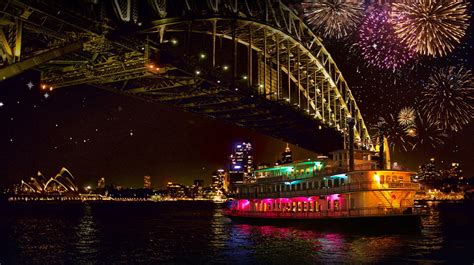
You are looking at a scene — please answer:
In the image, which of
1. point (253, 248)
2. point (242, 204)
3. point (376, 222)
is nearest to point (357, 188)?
point (376, 222)

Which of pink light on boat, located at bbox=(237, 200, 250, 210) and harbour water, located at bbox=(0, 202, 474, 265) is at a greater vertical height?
pink light on boat, located at bbox=(237, 200, 250, 210)

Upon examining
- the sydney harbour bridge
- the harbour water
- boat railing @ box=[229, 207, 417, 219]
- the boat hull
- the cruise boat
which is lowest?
the harbour water

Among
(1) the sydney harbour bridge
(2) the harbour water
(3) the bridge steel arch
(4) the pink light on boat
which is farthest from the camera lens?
(4) the pink light on boat

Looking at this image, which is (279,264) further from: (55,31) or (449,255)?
(55,31)

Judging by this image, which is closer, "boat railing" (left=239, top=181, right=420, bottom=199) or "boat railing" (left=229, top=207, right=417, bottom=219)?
"boat railing" (left=229, top=207, right=417, bottom=219)

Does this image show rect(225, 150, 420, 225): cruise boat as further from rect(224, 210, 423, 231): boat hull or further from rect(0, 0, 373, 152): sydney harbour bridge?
rect(0, 0, 373, 152): sydney harbour bridge

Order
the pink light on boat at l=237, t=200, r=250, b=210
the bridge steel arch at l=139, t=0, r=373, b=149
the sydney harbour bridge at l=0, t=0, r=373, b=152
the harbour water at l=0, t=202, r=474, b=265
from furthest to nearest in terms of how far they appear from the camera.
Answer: the pink light on boat at l=237, t=200, r=250, b=210 → the bridge steel arch at l=139, t=0, r=373, b=149 → the harbour water at l=0, t=202, r=474, b=265 → the sydney harbour bridge at l=0, t=0, r=373, b=152

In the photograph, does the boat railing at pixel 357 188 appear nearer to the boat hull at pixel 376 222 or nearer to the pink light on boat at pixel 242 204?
the boat hull at pixel 376 222

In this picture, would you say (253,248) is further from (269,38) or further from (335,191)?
(269,38)

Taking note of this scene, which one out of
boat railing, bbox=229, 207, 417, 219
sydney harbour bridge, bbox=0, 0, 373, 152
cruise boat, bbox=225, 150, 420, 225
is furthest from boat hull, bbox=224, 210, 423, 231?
sydney harbour bridge, bbox=0, 0, 373, 152
